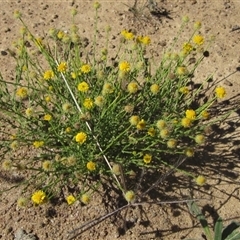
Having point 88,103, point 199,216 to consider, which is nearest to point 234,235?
point 199,216

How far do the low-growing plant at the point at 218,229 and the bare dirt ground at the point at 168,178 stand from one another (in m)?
0.09

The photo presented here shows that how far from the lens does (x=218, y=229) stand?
2.56 meters

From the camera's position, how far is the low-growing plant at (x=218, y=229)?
2555mm

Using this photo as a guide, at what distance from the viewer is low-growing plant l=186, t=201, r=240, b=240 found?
2555 mm

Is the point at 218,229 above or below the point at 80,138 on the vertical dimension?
below

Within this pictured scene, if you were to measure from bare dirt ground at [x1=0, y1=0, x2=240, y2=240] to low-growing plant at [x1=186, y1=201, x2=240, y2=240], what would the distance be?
0.29ft

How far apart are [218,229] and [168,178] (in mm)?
449

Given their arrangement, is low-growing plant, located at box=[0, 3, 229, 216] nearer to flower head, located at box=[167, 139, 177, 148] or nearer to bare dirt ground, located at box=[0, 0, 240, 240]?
flower head, located at box=[167, 139, 177, 148]

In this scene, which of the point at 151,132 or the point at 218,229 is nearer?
the point at 151,132

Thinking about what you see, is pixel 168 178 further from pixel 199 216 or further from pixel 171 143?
pixel 171 143

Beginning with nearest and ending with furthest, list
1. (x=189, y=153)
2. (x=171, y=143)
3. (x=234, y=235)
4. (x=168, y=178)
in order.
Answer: (x=171, y=143) → (x=189, y=153) → (x=234, y=235) → (x=168, y=178)

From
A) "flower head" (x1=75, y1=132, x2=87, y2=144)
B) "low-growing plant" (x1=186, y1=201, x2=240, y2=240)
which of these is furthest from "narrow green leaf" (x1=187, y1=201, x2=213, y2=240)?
"flower head" (x1=75, y1=132, x2=87, y2=144)

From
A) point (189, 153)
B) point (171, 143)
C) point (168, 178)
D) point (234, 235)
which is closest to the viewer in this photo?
point (171, 143)

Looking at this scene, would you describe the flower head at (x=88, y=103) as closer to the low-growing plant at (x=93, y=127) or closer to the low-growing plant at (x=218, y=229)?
the low-growing plant at (x=93, y=127)
